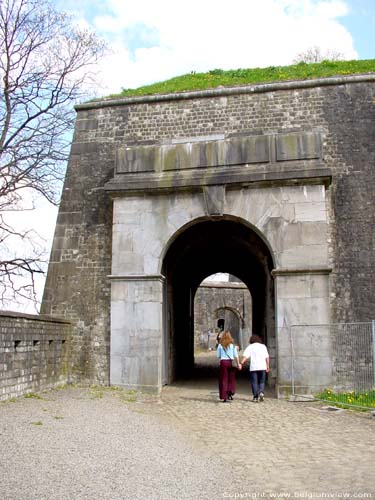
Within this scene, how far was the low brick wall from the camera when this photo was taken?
9.54 metres

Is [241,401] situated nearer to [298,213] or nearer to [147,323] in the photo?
[147,323]

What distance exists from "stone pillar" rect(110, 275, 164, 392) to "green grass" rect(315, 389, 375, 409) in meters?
3.68

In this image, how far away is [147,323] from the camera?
12.4m

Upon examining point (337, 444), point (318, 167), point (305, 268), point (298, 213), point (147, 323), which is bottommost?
point (337, 444)

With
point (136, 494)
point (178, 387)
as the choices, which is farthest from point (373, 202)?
point (136, 494)

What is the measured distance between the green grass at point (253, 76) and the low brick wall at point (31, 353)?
22.2 ft

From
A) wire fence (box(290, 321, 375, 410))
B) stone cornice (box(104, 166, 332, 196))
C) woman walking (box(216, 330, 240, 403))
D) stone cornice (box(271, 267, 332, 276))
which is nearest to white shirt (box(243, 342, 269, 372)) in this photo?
woman walking (box(216, 330, 240, 403))

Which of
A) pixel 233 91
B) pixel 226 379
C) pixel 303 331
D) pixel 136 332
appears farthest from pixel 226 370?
pixel 233 91

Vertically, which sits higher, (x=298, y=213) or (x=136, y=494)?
(x=298, y=213)

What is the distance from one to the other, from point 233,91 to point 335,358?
693cm

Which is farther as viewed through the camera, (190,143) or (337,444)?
(190,143)

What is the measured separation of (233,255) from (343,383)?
7820 millimetres

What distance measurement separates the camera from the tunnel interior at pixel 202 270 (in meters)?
14.9

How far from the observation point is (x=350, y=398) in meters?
10.7
